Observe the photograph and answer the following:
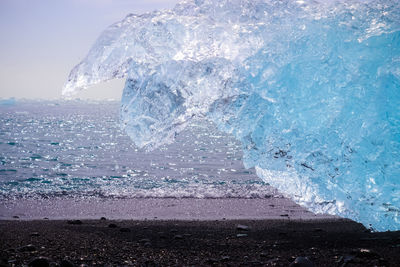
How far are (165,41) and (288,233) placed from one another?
14.1 ft

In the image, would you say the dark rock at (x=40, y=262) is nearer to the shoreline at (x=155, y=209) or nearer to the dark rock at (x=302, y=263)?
the dark rock at (x=302, y=263)

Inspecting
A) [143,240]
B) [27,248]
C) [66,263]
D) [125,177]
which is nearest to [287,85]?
[143,240]

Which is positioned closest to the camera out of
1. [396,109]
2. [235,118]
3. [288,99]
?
[396,109]

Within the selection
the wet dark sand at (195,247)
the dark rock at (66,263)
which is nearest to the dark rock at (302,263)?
the wet dark sand at (195,247)

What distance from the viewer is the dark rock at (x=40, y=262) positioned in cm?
475

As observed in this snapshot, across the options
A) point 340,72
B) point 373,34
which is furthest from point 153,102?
point 373,34

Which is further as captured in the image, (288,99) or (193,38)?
(193,38)

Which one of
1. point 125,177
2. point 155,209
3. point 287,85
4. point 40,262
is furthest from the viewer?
point 125,177

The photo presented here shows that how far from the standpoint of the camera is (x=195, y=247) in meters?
6.29

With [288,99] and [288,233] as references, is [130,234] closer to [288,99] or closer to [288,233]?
[288,233]

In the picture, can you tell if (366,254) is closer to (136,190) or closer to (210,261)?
(210,261)

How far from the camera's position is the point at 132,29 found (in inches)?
295

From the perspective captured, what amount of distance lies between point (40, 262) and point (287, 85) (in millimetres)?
4607

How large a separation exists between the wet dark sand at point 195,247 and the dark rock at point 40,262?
0.09 ft
